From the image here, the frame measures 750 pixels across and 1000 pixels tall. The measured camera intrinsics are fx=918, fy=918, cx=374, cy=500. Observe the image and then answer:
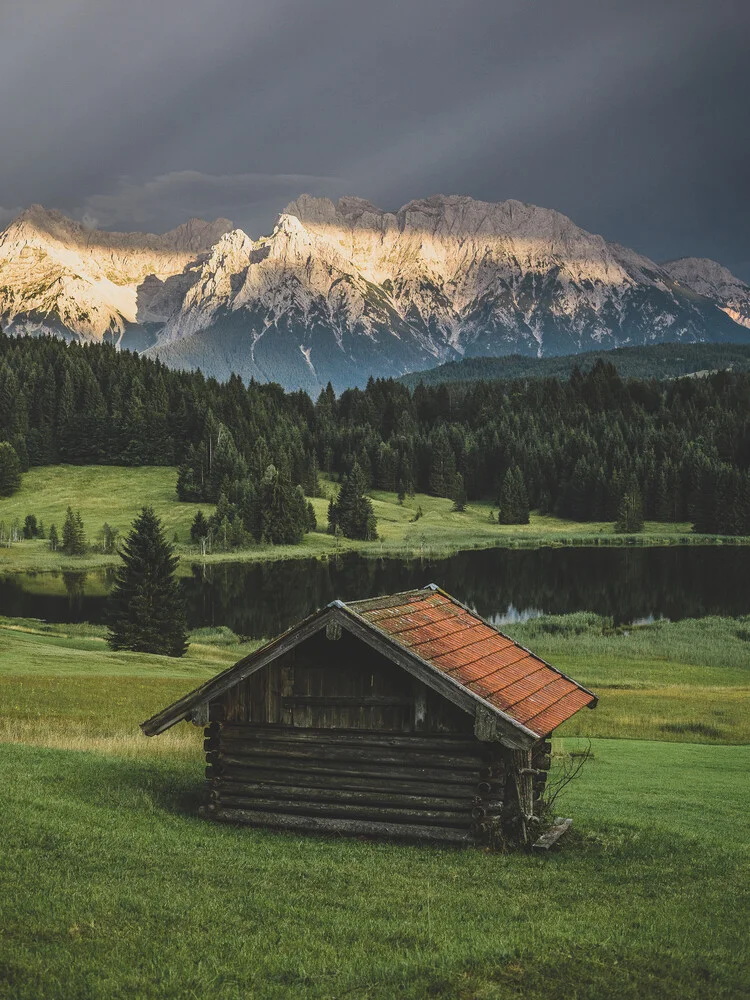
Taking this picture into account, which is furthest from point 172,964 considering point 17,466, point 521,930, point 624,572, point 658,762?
point 17,466

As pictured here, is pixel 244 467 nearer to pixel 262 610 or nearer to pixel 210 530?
pixel 210 530

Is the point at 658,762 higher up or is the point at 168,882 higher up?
the point at 168,882

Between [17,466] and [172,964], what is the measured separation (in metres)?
174

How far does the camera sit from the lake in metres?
84.2

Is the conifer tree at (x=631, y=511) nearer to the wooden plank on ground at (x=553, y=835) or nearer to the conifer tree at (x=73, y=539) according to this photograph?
the conifer tree at (x=73, y=539)

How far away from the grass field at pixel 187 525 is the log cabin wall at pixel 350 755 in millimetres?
108821

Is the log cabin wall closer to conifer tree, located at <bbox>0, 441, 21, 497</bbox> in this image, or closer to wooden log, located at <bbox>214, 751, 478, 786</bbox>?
wooden log, located at <bbox>214, 751, 478, 786</bbox>

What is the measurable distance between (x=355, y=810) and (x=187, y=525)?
13672 cm

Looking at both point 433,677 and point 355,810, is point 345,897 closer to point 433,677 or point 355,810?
point 355,810

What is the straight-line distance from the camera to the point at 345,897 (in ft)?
44.2

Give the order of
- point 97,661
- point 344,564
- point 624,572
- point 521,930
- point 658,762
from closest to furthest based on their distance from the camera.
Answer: point 521,930, point 658,762, point 97,661, point 624,572, point 344,564

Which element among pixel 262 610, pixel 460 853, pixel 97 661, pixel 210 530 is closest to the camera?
pixel 460 853

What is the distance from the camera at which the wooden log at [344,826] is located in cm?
1736

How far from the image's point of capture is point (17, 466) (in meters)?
172
